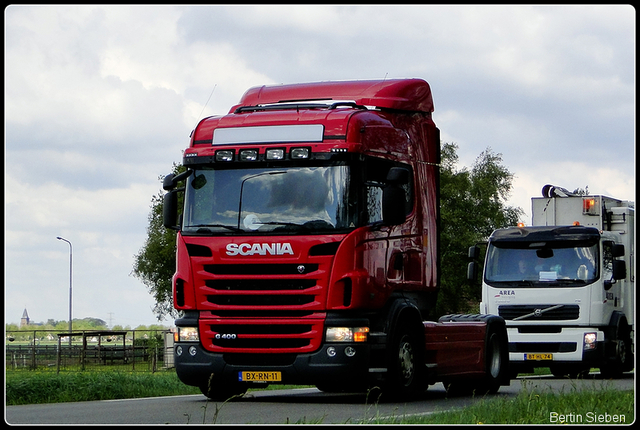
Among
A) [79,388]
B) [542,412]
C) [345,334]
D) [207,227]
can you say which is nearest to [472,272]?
[79,388]

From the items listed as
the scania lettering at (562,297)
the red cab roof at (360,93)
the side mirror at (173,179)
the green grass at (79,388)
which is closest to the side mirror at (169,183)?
the side mirror at (173,179)

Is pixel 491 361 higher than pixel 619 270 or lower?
lower

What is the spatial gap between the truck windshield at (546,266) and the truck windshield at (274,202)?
836 centimetres

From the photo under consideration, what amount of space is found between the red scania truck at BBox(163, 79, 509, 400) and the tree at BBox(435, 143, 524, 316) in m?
44.1

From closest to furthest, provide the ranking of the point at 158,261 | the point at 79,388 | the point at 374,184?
the point at 374,184 < the point at 79,388 < the point at 158,261

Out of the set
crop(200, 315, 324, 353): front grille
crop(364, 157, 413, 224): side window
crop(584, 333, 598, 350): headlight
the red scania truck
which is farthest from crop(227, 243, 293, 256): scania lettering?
crop(584, 333, 598, 350): headlight

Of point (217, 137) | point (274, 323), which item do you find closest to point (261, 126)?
point (217, 137)

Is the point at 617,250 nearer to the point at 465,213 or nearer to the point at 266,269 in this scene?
the point at 266,269

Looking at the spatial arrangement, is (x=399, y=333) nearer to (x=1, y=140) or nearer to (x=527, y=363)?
(x=1, y=140)

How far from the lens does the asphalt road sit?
10625mm

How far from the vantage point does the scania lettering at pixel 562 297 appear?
19.6 metres

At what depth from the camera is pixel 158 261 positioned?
6091 cm

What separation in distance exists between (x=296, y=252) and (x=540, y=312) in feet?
28.7

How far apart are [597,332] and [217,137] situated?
31.0 ft
